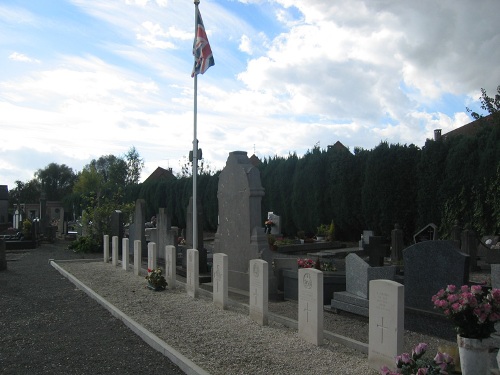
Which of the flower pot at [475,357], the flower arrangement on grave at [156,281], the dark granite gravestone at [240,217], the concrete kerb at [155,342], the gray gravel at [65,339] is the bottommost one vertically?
the gray gravel at [65,339]

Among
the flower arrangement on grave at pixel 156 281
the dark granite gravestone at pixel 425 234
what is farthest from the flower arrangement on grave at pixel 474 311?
the dark granite gravestone at pixel 425 234

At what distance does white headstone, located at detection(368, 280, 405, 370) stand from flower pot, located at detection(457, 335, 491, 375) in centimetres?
64

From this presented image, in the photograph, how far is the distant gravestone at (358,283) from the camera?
7957mm

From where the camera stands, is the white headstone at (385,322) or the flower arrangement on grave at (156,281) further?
the flower arrangement on grave at (156,281)

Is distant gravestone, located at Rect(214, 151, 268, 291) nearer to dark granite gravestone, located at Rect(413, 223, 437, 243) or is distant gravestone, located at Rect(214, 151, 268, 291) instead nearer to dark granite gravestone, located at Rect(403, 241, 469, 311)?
dark granite gravestone, located at Rect(403, 241, 469, 311)

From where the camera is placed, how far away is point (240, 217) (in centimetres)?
1059

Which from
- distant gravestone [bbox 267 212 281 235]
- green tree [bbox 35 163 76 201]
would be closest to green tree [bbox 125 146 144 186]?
green tree [bbox 35 163 76 201]

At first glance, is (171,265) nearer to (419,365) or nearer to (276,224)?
(419,365)

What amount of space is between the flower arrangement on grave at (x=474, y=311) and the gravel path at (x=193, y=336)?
111 cm

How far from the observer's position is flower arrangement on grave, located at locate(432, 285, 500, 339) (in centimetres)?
445

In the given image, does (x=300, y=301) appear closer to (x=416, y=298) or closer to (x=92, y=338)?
(x=416, y=298)

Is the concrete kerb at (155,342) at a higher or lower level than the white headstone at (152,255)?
lower

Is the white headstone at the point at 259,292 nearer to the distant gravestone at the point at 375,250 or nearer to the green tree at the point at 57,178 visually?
the distant gravestone at the point at 375,250

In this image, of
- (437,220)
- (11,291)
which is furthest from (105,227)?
(437,220)
